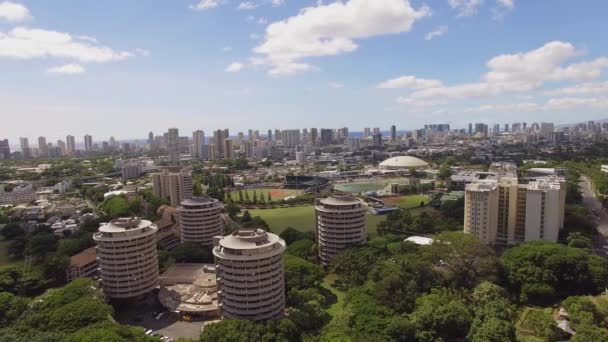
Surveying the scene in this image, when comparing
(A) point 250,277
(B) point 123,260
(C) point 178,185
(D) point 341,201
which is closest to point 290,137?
(C) point 178,185

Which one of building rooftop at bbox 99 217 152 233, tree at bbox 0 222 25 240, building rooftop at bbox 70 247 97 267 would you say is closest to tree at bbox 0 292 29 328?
building rooftop at bbox 99 217 152 233

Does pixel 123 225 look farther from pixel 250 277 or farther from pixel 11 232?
pixel 11 232

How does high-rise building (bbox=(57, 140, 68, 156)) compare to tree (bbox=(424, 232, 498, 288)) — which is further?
high-rise building (bbox=(57, 140, 68, 156))

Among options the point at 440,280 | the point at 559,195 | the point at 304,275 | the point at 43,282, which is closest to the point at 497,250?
the point at 559,195

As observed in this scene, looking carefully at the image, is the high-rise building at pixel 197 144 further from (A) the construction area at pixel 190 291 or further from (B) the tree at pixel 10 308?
(B) the tree at pixel 10 308

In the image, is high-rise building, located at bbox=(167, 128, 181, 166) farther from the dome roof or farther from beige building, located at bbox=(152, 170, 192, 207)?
the dome roof

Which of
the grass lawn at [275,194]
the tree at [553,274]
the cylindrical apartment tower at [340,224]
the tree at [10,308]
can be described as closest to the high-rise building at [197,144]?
the grass lawn at [275,194]
